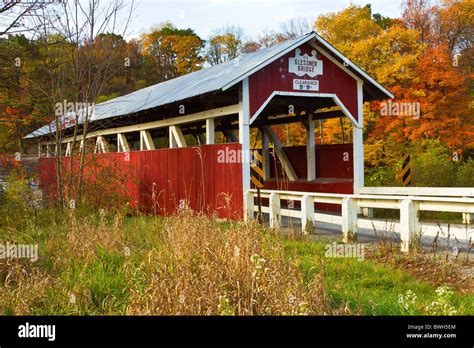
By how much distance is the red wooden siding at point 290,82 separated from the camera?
1129 centimetres

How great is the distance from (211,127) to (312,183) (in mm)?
3572

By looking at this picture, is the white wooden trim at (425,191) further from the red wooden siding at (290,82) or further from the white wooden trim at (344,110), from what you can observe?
the red wooden siding at (290,82)

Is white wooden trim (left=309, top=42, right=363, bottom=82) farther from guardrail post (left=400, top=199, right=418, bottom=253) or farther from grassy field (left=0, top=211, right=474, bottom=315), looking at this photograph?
grassy field (left=0, top=211, right=474, bottom=315)

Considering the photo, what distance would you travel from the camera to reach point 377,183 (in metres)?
20.9

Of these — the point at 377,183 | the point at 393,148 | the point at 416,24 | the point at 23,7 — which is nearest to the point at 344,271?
the point at 23,7

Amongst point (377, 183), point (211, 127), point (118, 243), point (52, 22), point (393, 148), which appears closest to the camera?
point (118, 243)

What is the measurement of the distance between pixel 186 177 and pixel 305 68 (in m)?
3.94

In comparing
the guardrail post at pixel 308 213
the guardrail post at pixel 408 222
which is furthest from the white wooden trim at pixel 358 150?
the guardrail post at pixel 408 222

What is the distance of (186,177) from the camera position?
1254cm

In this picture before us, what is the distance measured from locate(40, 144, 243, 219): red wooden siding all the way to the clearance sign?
7.57 feet

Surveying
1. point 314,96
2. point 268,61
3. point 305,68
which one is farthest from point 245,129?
point 305,68

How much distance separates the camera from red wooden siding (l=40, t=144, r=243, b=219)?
11.1 m

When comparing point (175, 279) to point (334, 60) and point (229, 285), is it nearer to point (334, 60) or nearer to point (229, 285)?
point (229, 285)

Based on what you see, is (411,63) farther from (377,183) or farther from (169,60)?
(169,60)
